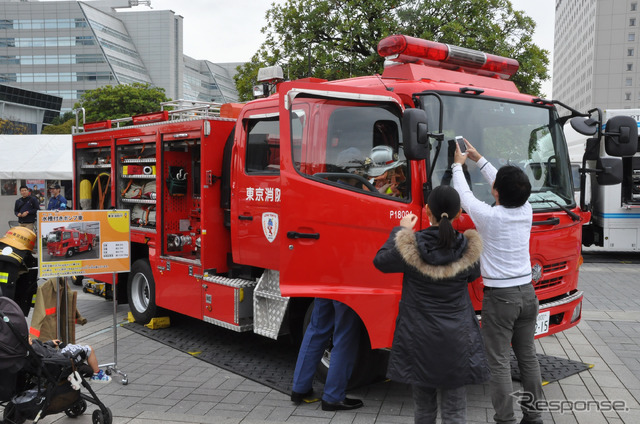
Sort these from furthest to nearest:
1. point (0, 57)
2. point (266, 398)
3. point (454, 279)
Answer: point (0, 57)
point (266, 398)
point (454, 279)

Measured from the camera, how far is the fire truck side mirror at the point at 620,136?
4.70m

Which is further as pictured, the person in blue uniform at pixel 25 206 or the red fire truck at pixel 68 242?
the person in blue uniform at pixel 25 206

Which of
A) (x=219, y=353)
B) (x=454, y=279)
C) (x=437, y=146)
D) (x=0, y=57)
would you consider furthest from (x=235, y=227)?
(x=0, y=57)

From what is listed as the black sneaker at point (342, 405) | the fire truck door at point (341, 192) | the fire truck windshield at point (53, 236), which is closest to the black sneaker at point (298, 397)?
the black sneaker at point (342, 405)

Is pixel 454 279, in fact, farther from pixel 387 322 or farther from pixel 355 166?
pixel 355 166

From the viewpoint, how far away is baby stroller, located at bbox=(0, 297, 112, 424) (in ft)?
12.3

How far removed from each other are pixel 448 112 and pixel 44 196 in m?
19.1

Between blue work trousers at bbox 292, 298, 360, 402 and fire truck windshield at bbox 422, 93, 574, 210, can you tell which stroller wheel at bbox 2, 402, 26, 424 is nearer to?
blue work trousers at bbox 292, 298, 360, 402

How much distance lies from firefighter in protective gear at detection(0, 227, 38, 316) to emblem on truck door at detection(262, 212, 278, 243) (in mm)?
2079

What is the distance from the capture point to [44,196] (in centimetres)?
2005

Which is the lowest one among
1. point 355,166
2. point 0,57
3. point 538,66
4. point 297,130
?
point 355,166

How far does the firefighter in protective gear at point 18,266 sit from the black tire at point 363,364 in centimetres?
255

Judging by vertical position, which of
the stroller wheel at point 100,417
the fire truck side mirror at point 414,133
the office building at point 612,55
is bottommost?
the stroller wheel at point 100,417

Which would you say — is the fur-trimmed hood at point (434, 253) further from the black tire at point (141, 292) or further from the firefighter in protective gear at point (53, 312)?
the black tire at point (141, 292)
